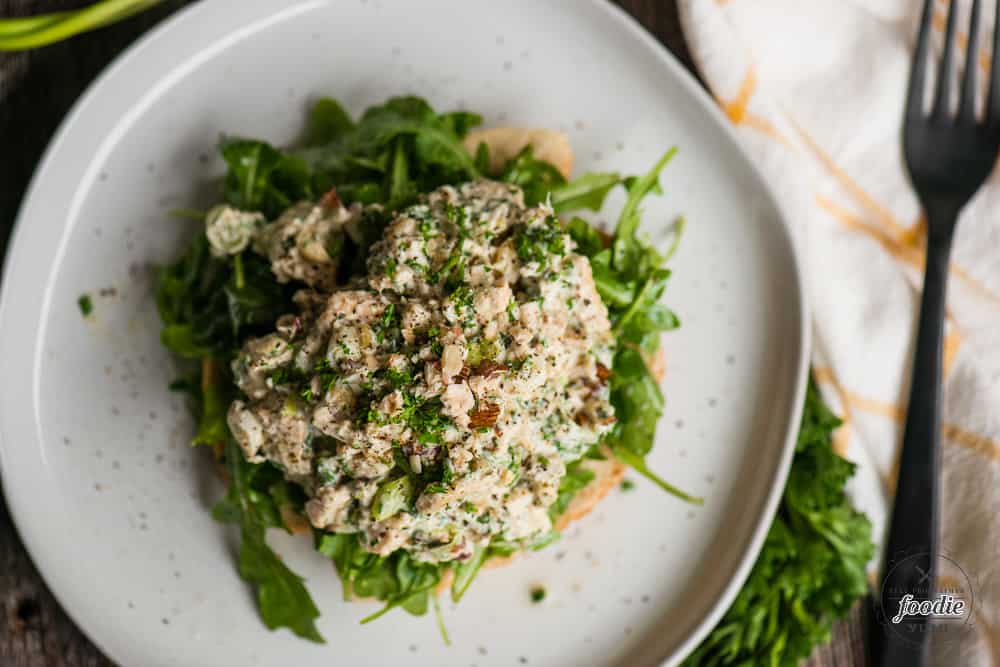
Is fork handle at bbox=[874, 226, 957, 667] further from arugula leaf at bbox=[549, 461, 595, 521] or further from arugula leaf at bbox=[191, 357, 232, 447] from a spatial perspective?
arugula leaf at bbox=[191, 357, 232, 447]

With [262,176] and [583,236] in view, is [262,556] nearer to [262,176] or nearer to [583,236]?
[262,176]

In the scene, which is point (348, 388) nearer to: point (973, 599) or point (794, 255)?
point (794, 255)

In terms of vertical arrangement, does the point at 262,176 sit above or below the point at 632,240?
above

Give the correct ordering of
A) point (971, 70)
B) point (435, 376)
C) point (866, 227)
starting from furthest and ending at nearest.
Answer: point (866, 227), point (971, 70), point (435, 376)

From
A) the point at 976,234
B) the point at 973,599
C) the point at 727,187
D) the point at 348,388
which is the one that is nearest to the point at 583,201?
the point at 727,187

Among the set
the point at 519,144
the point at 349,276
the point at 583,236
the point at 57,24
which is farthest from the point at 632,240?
the point at 57,24

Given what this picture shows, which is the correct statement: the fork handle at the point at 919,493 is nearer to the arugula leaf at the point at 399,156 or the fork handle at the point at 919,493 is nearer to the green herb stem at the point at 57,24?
the arugula leaf at the point at 399,156

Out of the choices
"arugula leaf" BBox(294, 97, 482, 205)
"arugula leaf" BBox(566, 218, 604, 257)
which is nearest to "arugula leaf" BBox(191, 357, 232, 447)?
"arugula leaf" BBox(294, 97, 482, 205)
